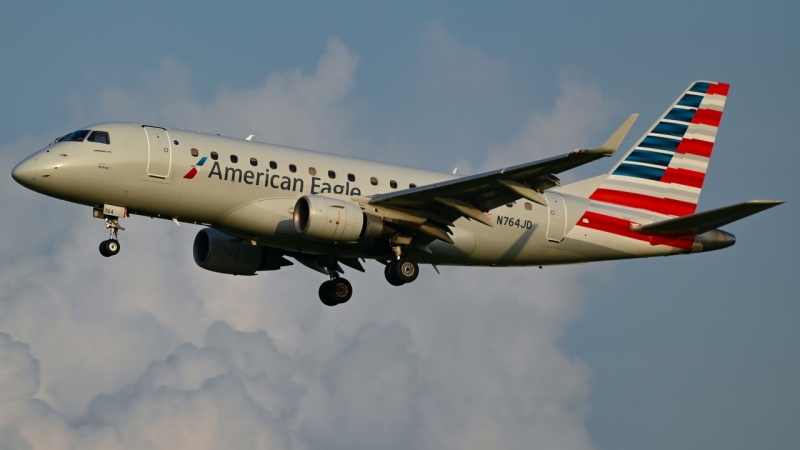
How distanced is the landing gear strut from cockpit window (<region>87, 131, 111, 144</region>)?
10.5 metres

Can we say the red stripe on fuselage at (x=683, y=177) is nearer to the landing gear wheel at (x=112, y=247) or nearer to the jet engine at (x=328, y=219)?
the jet engine at (x=328, y=219)

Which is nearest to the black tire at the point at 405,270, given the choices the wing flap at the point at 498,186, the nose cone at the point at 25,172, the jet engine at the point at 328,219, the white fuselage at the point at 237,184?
the white fuselage at the point at 237,184

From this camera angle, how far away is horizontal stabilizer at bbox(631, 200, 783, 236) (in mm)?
37469

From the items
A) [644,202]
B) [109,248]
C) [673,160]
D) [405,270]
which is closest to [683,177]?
[673,160]

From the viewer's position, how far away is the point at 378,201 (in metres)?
38.2

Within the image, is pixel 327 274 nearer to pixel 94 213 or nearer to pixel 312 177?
pixel 312 177

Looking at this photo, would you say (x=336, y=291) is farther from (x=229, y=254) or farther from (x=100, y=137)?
(x=100, y=137)

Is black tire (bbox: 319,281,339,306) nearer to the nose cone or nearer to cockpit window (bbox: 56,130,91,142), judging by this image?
cockpit window (bbox: 56,130,91,142)

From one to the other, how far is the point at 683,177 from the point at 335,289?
45.8 ft

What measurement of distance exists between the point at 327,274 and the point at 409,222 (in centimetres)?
645

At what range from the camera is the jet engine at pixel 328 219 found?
36281 mm

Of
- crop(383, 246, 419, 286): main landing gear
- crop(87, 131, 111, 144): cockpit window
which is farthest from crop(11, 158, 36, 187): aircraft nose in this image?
crop(383, 246, 419, 286): main landing gear

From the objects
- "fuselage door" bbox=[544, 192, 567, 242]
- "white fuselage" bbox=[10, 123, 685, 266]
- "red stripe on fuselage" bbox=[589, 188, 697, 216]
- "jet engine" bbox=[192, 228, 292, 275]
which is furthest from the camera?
"red stripe on fuselage" bbox=[589, 188, 697, 216]

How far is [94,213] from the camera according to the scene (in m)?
36.9
